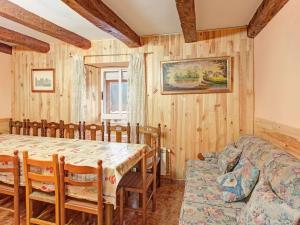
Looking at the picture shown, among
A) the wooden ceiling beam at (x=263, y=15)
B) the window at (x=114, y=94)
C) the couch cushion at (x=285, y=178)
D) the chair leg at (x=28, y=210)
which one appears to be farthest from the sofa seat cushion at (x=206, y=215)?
the window at (x=114, y=94)

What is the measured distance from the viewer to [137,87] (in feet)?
12.2

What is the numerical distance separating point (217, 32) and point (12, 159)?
3190mm

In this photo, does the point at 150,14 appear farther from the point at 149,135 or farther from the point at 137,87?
the point at 149,135

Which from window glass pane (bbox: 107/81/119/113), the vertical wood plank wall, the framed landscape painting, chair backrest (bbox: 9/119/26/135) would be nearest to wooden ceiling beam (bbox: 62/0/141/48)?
the vertical wood plank wall

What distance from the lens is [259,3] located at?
254cm

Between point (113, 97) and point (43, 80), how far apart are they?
1399mm

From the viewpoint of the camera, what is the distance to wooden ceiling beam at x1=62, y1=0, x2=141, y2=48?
2162 mm

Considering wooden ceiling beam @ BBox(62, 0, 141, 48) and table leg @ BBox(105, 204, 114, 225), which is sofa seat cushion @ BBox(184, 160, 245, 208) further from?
wooden ceiling beam @ BBox(62, 0, 141, 48)

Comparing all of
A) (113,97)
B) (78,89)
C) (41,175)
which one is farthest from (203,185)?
(78,89)

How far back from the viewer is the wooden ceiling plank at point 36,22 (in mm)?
2480

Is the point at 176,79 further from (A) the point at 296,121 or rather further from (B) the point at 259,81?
(A) the point at 296,121

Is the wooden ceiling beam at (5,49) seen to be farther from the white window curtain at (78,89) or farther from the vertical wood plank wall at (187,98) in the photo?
the white window curtain at (78,89)

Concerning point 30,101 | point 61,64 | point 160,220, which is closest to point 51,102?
point 30,101

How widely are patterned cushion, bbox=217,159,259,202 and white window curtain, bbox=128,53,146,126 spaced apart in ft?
6.41
